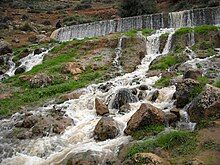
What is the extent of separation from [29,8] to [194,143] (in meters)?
48.7

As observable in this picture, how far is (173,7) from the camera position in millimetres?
45531

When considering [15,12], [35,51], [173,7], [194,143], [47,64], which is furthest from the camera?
[15,12]

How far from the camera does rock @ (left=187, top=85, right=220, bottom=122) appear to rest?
15195mm

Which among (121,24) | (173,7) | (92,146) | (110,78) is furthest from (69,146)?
(173,7)

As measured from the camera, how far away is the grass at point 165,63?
2438 cm

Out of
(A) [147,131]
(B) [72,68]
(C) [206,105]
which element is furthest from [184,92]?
(B) [72,68]

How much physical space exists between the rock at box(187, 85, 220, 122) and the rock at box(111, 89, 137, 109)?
424 cm

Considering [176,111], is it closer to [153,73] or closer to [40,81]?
[153,73]

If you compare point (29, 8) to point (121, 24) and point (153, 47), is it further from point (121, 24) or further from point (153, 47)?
point (153, 47)

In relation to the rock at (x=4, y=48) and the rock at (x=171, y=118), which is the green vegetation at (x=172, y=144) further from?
the rock at (x=4, y=48)

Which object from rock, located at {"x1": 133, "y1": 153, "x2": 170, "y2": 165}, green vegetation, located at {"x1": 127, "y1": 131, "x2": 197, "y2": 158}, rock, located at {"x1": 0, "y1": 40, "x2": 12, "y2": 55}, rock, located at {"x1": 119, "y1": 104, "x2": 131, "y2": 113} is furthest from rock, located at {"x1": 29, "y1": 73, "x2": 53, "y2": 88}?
rock, located at {"x1": 133, "y1": 153, "x2": 170, "y2": 165}

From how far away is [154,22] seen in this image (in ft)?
110

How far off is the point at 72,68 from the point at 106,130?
11.3 m

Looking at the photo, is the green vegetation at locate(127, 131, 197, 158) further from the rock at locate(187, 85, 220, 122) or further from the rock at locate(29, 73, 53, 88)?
the rock at locate(29, 73, 53, 88)
